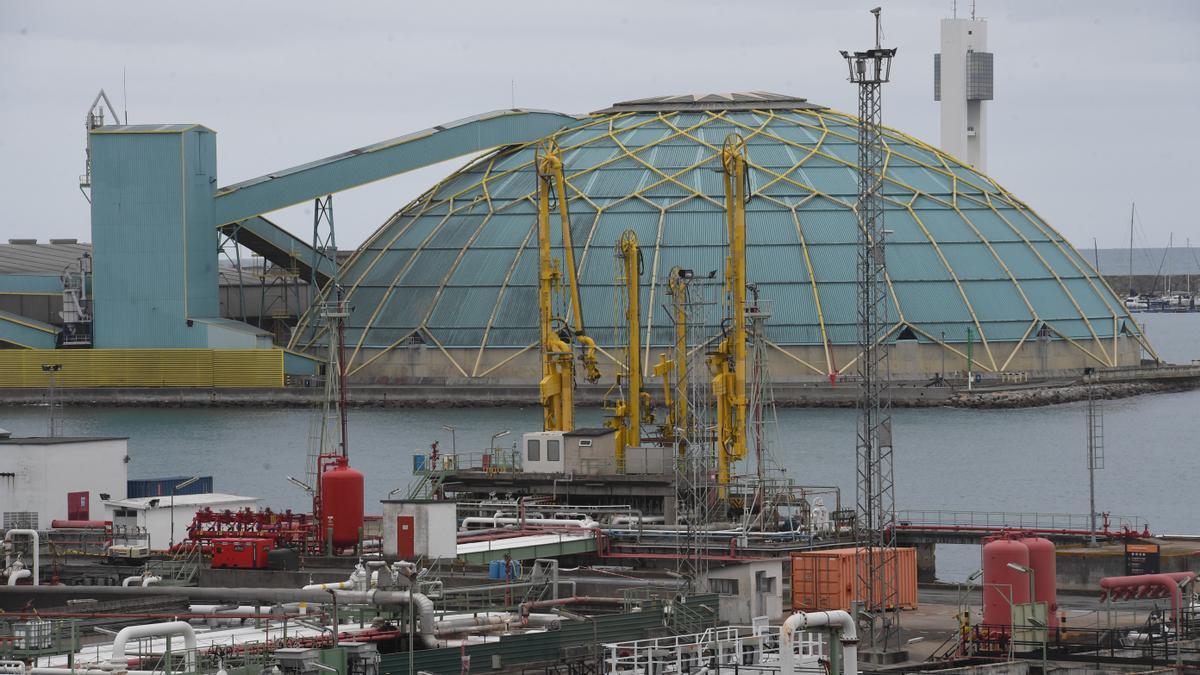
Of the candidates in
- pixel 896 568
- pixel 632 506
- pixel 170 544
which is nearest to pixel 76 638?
pixel 896 568

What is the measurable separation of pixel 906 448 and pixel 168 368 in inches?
1900

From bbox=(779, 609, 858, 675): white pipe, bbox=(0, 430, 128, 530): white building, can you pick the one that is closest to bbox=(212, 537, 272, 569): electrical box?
bbox=(0, 430, 128, 530): white building

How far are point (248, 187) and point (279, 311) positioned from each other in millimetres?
13219

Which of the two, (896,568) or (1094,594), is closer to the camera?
(896,568)

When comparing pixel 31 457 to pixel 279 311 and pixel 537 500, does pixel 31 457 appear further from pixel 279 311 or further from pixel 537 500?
pixel 279 311

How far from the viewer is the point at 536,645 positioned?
45.7 metres

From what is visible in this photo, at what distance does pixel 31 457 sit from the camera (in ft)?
260

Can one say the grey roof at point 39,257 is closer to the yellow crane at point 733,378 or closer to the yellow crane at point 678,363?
the yellow crane at point 678,363

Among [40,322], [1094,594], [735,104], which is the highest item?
[735,104]

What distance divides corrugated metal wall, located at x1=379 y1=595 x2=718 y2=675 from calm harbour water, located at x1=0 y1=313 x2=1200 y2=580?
31930 mm

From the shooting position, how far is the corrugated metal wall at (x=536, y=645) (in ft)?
141

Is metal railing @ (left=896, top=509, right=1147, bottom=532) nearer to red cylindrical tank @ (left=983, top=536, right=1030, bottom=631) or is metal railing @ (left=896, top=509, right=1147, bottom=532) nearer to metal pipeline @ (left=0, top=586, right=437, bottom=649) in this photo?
red cylindrical tank @ (left=983, top=536, right=1030, bottom=631)

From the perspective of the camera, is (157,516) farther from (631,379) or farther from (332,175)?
(332,175)

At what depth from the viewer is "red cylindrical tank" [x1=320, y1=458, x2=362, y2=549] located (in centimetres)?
6700
